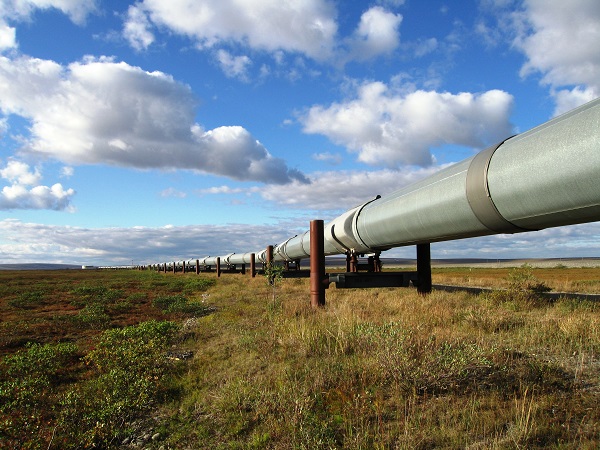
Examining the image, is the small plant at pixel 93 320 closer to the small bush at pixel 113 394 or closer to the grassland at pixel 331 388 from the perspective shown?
the grassland at pixel 331 388

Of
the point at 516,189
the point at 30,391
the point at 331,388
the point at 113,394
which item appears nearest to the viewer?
the point at 516,189

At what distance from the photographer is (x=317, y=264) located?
949 cm

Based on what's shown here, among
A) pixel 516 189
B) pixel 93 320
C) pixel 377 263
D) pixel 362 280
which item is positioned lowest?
pixel 93 320

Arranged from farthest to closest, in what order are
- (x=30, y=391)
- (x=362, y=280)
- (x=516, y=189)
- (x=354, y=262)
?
(x=354, y=262), (x=362, y=280), (x=30, y=391), (x=516, y=189)

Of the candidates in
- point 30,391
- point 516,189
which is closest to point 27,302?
point 30,391

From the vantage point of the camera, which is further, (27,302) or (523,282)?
(27,302)

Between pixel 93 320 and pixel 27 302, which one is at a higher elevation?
pixel 93 320

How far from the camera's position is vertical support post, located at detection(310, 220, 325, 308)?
9.50 metres

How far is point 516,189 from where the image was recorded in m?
4.01

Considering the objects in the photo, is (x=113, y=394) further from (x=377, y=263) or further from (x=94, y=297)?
(x=94, y=297)

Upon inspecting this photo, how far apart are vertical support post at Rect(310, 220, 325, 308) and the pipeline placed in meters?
2.54

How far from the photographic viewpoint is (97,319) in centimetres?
1270

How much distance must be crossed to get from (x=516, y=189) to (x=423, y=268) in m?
6.41

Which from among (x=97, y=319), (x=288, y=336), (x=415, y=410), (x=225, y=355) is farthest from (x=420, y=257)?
(x=97, y=319)
